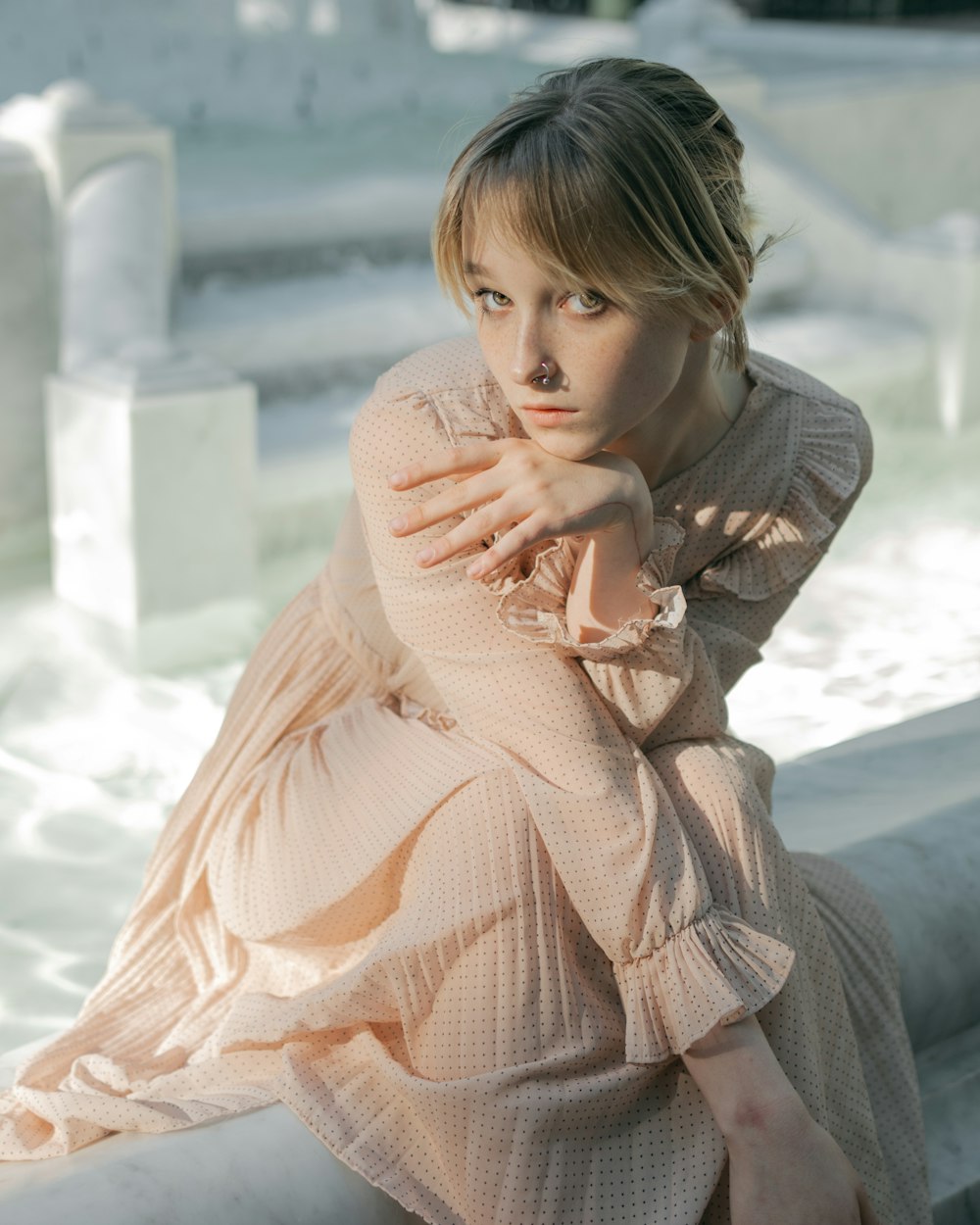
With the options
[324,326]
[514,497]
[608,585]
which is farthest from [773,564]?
[324,326]

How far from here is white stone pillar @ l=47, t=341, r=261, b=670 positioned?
328 cm

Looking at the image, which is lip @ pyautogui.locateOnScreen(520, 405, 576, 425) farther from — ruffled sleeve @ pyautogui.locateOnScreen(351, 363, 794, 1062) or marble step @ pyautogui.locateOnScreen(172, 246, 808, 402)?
marble step @ pyautogui.locateOnScreen(172, 246, 808, 402)

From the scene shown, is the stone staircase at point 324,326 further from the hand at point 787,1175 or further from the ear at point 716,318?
the hand at point 787,1175

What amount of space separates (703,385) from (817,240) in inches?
167

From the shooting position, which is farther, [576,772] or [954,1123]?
[954,1123]

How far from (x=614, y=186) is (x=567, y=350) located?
122 millimetres

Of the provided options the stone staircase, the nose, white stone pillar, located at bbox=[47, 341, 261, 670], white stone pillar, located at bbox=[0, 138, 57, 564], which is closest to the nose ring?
the nose

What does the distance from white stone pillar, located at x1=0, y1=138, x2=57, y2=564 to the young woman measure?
2.54 meters

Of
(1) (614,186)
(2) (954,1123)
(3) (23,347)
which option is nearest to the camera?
(1) (614,186)

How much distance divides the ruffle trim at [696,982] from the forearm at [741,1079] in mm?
15

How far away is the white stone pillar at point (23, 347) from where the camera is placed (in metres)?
3.76

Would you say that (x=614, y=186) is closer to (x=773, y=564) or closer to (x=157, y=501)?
(x=773, y=564)

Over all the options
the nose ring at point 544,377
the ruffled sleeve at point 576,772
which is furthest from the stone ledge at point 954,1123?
the nose ring at point 544,377

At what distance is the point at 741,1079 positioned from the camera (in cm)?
116
